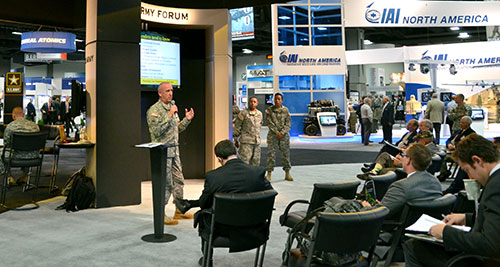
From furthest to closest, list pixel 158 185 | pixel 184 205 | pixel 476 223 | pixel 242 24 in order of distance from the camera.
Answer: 1. pixel 242 24
2. pixel 158 185
3. pixel 184 205
4. pixel 476 223

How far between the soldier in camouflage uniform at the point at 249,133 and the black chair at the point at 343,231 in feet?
16.5

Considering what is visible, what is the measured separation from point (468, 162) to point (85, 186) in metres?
4.71

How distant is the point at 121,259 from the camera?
11.8 ft

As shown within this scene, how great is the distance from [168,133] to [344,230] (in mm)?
3201

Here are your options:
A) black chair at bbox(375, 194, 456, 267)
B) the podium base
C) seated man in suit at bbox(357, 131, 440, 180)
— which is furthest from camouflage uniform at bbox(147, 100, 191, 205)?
black chair at bbox(375, 194, 456, 267)

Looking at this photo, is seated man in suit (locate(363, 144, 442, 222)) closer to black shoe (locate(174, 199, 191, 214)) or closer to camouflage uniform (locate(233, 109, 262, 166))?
black shoe (locate(174, 199, 191, 214))

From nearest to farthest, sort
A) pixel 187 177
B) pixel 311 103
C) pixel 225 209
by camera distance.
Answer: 1. pixel 225 209
2. pixel 187 177
3. pixel 311 103

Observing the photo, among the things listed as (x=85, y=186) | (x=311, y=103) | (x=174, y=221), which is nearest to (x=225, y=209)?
(x=174, y=221)

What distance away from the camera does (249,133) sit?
7270 millimetres

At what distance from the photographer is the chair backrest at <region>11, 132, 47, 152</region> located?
18.9ft

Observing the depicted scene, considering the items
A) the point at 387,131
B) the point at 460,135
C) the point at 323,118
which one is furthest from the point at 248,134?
the point at 323,118

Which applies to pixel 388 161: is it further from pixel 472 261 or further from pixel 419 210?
pixel 472 261

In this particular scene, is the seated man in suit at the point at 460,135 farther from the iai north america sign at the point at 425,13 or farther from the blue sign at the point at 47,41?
the blue sign at the point at 47,41

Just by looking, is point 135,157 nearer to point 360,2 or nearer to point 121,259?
point 121,259
